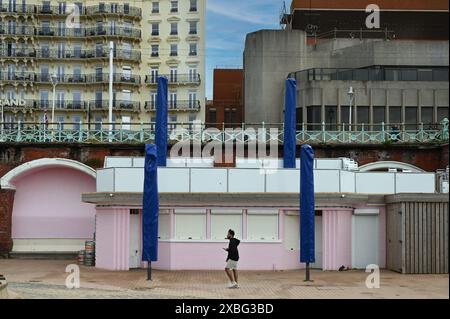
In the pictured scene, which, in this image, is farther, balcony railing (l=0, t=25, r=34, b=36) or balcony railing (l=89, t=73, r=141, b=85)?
balcony railing (l=0, t=25, r=34, b=36)

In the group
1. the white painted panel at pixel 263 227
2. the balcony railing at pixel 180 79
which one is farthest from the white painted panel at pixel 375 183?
the balcony railing at pixel 180 79

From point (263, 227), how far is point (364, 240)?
3.90 m

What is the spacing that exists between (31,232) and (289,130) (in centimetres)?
1435

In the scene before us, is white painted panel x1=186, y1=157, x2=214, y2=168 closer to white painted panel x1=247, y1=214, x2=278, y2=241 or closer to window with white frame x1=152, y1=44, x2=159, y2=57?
white painted panel x1=247, y1=214, x2=278, y2=241

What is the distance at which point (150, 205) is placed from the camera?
23391 millimetres

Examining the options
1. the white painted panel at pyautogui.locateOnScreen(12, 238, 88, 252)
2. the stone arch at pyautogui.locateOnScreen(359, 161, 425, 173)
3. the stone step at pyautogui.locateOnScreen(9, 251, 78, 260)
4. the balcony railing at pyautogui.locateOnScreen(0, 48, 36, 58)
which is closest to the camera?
the stone step at pyautogui.locateOnScreen(9, 251, 78, 260)

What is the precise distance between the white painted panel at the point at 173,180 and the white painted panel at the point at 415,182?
8100mm

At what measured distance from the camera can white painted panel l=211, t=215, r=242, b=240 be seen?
26719 mm

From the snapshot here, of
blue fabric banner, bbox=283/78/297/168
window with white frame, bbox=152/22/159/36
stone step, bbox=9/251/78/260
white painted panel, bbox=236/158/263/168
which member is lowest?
stone step, bbox=9/251/78/260

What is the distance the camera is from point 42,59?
76312mm

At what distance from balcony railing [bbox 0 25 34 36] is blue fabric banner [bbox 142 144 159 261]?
57.4 m

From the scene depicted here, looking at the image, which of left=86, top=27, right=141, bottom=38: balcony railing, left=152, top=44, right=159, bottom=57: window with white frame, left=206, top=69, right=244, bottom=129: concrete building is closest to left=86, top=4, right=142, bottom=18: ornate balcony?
left=86, top=27, right=141, bottom=38: balcony railing

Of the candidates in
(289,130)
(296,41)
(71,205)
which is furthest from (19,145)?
(296,41)

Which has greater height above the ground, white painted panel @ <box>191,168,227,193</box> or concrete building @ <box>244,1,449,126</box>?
concrete building @ <box>244,1,449,126</box>
